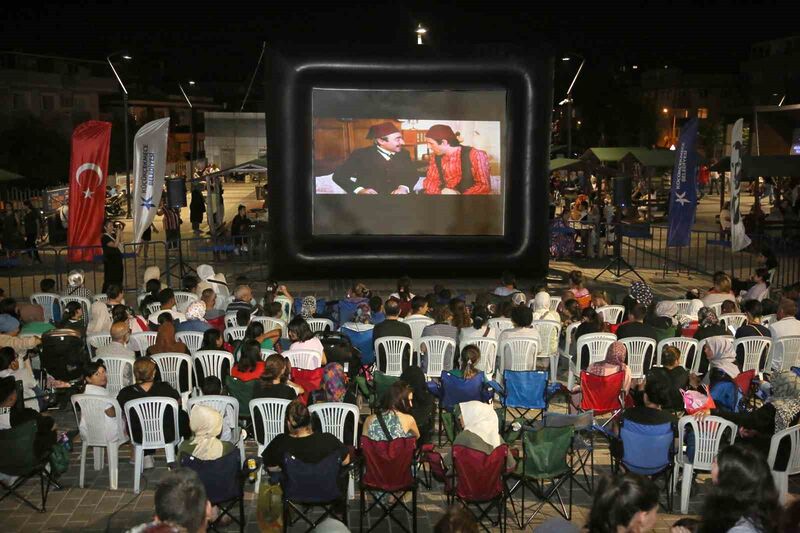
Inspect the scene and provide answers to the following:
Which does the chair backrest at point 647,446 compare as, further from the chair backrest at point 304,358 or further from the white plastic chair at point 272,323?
the white plastic chair at point 272,323

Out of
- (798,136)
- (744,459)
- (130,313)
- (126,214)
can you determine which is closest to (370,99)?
(130,313)

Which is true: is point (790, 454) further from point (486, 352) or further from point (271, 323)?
point (271, 323)

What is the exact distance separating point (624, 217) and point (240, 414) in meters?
18.7

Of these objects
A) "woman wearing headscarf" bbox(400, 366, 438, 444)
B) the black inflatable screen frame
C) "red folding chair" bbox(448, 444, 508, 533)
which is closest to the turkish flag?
the black inflatable screen frame

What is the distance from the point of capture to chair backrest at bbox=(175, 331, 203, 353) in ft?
28.9

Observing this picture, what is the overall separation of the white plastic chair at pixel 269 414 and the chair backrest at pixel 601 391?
2.63 m

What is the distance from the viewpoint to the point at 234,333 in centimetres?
916

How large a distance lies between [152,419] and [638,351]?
4.61 m

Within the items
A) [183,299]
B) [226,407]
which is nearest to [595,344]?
[226,407]

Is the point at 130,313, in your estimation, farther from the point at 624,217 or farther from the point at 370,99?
the point at 624,217

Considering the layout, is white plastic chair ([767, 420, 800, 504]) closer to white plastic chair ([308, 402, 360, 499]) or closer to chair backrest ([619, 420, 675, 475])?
chair backrest ([619, 420, 675, 475])

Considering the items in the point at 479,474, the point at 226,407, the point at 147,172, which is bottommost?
the point at 479,474

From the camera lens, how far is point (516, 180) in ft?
48.7

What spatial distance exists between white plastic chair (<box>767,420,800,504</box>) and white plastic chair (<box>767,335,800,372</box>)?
2.68 m
